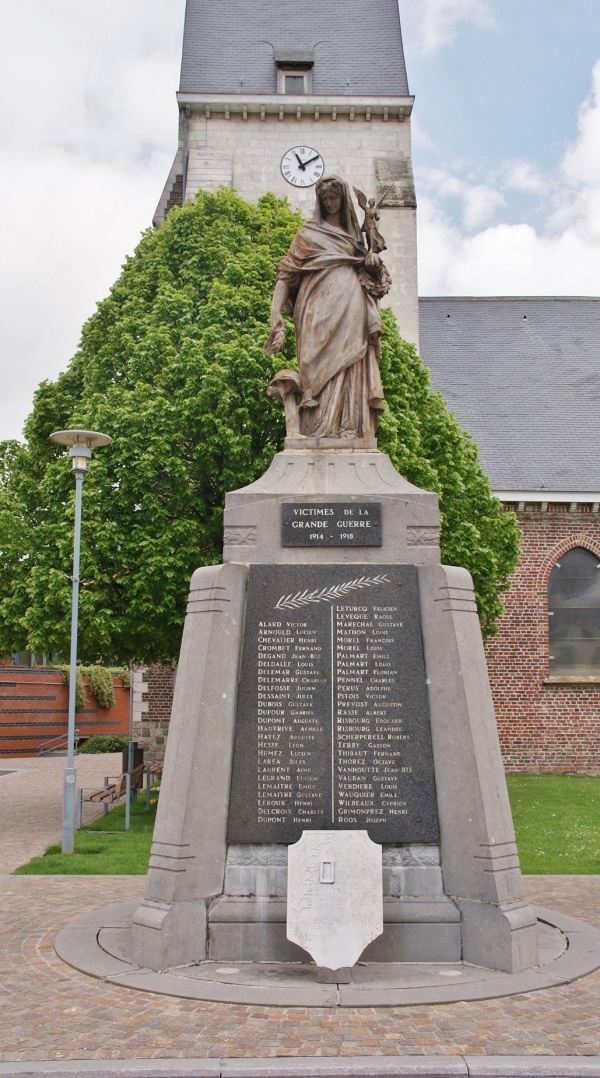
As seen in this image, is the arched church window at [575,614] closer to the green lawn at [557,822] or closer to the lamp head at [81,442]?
the green lawn at [557,822]

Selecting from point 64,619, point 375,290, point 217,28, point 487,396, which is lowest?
point 64,619

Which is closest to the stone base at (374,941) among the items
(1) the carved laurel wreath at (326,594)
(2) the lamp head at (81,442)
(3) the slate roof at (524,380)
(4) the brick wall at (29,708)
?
(1) the carved laurel wreath at (326,594)

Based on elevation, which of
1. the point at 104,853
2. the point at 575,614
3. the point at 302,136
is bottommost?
the point at 104,853

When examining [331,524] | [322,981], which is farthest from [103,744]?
[322,981]

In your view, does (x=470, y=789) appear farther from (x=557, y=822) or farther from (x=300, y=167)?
(x=300, y=167)

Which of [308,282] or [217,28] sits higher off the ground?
[217,28]

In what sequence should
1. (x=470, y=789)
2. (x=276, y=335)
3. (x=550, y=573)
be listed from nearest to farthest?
1. (x=470, y=789)
2. (x=276, y=335)
3. (x=550, y=573)

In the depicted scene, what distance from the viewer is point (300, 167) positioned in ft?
89.6

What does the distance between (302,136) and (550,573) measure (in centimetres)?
1492

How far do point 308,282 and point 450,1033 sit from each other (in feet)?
18.4

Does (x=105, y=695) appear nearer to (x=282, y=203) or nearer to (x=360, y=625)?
(x=282, y=203)

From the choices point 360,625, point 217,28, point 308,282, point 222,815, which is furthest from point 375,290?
point 217,28

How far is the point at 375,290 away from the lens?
7.70 m

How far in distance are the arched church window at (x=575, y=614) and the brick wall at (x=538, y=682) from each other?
38 cm
